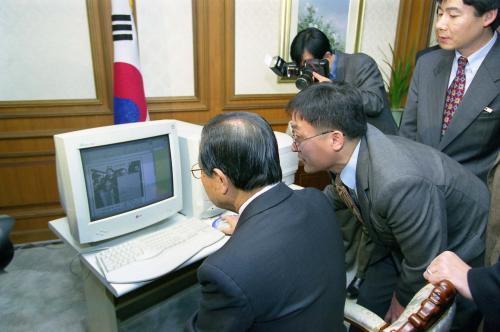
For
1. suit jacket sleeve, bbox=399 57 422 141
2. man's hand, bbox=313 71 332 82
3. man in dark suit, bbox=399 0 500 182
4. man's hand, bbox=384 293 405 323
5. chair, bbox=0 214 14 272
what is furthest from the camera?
man's hand, bbox=313 71 332 82

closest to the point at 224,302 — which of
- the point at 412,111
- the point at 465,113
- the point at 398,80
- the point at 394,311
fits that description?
the point at 394,311

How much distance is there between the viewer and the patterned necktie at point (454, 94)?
1531mm

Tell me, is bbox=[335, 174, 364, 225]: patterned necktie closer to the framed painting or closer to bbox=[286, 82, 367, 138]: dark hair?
bbox=[286, 82, 367, 138]: dark hair

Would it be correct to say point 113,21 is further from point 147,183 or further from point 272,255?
Result: point 272,255

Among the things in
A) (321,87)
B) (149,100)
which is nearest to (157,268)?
(321,87)

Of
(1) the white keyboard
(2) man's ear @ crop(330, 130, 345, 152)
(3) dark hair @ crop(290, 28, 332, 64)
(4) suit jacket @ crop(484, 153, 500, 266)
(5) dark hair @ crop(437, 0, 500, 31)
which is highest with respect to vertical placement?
(5) dark hair @ crop(437, 0, 500, 31)

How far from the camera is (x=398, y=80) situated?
300 cm

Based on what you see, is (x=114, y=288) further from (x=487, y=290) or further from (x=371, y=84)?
(x=371, y=84)

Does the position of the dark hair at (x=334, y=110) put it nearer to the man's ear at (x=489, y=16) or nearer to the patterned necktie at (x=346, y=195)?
the patterned necktie at (x=346, y=195)

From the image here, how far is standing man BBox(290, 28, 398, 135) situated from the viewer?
6.48ft

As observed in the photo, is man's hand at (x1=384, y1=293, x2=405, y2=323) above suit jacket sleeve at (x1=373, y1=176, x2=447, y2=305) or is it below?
below

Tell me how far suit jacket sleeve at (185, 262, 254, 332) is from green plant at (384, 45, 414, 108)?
2724mm

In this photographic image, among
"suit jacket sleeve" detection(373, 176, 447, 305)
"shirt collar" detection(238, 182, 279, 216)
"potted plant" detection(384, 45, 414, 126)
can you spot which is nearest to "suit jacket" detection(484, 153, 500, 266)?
"suit jacket sleeve" detection(373, 176, 447, 305)

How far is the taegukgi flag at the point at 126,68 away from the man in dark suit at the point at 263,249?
51.1 inches
